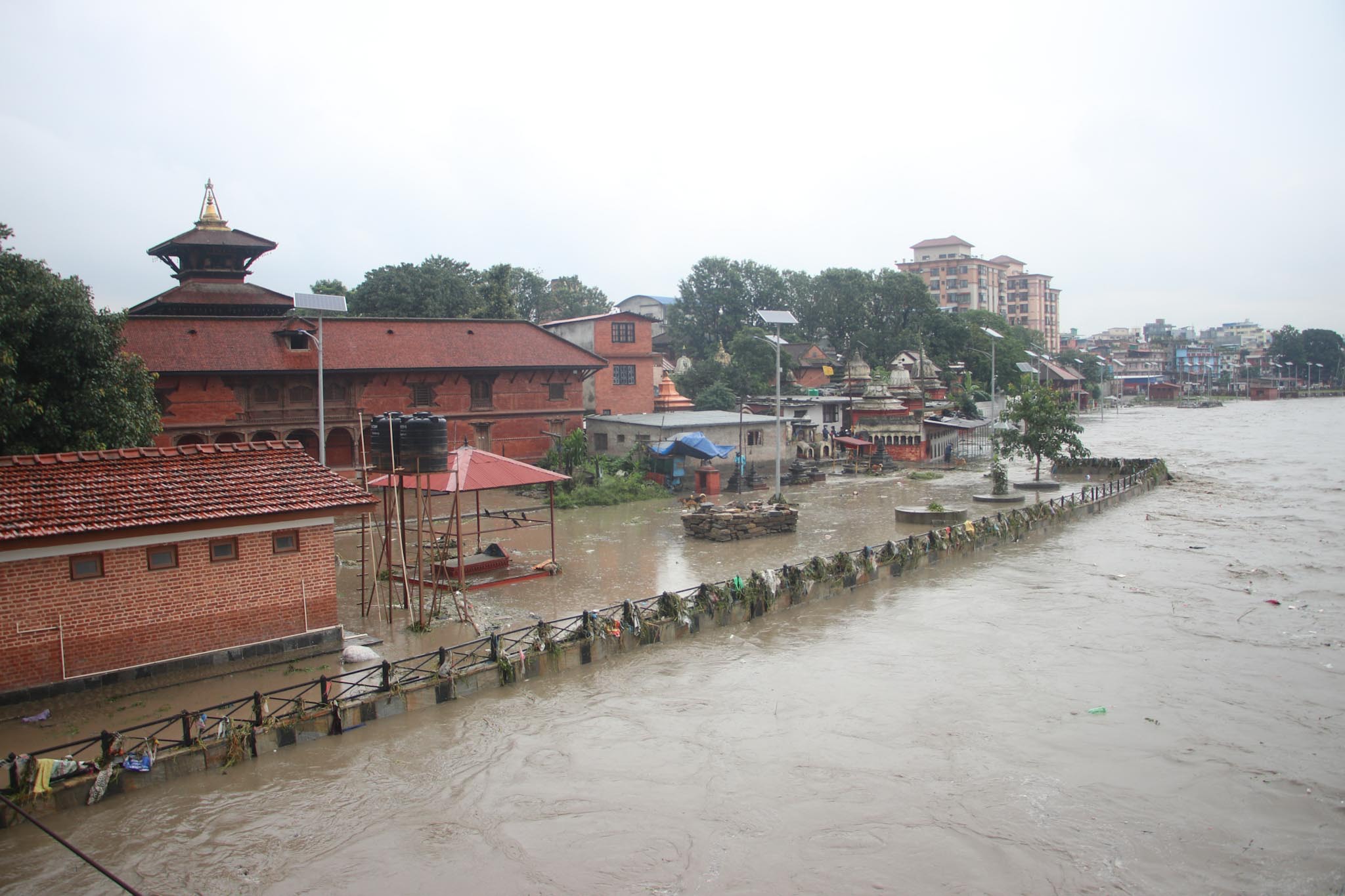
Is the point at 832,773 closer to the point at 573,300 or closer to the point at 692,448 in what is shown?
the point at 692,448

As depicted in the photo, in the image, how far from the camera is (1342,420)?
101250mm

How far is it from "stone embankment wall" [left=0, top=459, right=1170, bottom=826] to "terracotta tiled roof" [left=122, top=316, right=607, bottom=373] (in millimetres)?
23378

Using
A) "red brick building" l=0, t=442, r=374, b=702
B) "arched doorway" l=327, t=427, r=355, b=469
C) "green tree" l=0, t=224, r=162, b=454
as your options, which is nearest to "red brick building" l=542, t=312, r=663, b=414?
"arched doorway" l=327, t=427, r=355, b=469

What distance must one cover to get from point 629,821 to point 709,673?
210 inches

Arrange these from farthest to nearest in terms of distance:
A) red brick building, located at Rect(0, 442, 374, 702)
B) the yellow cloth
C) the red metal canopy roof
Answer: the red metal canopy roof < red brick building, located at Rect(0, 442, 374, 702) < the yellow cloth

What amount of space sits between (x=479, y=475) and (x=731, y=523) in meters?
10.0

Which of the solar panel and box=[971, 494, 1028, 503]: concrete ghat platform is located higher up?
the solar panel

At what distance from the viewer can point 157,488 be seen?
599 inches

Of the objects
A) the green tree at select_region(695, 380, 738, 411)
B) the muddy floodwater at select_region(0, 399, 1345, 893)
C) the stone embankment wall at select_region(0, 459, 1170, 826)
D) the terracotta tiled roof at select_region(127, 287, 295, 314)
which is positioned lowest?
the muddy floodwater at select_region(0, 399, 1345, 893)

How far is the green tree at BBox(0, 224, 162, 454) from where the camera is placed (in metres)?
20.5

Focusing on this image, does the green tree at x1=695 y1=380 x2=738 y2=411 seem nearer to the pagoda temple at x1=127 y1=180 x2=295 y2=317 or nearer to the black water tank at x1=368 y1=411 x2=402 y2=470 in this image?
the pagoda temple at x1=127 y1=180 x2=295 y2=317

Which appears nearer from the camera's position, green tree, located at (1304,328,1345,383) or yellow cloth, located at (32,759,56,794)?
yellow cloth, located at (32,759,56,794)

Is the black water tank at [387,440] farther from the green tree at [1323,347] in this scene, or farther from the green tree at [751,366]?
the green tree at [1323,347]

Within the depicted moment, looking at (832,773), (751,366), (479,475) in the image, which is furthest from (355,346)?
(751,366)
